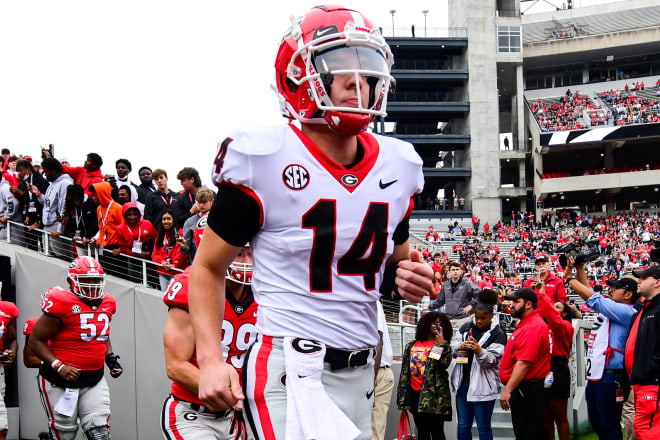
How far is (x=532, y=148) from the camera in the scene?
5322cm

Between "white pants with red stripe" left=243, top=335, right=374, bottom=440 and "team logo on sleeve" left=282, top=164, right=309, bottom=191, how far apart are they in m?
0.51

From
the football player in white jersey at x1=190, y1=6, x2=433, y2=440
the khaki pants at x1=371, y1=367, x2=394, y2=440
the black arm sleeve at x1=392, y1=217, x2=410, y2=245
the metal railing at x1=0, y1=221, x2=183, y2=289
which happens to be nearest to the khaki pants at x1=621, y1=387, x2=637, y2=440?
the khaki pants at x1=371, y1=367, x2=394, y2=440

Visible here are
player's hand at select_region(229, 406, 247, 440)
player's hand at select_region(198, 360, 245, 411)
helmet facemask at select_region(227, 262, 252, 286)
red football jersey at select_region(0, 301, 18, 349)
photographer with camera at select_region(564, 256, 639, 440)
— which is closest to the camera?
player's hand at select_region(198, 360, 245, 411)

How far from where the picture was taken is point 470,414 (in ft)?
28.4

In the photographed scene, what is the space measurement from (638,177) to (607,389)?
44387 millimetres

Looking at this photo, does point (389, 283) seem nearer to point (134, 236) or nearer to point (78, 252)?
point (134, 236)

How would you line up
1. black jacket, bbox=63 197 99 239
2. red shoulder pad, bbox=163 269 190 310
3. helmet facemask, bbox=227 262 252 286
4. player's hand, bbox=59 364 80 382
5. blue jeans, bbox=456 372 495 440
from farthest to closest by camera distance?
black jacket, bbox=63 197 99 239 → blue jeans, bbox=456 372 495 440 → player's hand, bbox=59 364 80 382 → red shoulder pad, bbox=163 269 190 310 → helmet facemask, bbox=227 262 252 286

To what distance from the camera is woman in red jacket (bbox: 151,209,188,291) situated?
1031cm

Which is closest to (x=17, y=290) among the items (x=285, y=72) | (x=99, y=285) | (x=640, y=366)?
(x=99, y=285)

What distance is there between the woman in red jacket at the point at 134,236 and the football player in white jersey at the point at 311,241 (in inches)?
352

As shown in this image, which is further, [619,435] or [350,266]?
[619,435]

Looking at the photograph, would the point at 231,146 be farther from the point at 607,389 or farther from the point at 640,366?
the point at 607,389

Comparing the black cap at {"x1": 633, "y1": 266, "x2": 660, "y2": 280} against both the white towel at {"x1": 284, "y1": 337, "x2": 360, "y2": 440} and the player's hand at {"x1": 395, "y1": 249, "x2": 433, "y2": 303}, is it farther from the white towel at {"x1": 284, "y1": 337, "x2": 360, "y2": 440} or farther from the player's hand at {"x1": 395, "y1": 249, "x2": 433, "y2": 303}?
the white towel at {"x1": 284, "y1": 337, "x2": 360, "y2": 440}

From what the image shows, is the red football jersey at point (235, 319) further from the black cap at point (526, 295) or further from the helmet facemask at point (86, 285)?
the black cap at point (526, 295)
